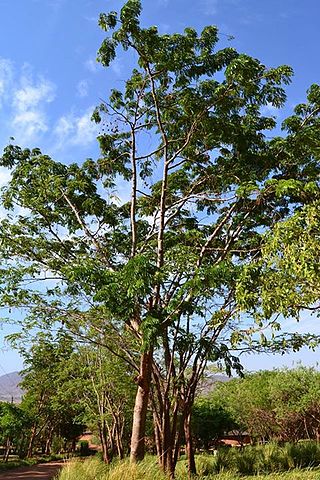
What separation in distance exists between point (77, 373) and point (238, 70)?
18123mm

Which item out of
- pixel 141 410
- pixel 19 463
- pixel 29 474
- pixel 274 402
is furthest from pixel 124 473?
pixel 274 402

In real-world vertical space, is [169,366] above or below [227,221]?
below

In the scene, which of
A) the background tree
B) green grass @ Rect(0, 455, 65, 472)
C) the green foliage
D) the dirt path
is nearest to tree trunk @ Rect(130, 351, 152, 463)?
the background tree

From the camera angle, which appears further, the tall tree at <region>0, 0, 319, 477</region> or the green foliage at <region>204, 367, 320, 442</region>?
the green foliage at <region>204, 367, 320, 442</region>

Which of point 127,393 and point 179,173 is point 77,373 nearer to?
point 127,393

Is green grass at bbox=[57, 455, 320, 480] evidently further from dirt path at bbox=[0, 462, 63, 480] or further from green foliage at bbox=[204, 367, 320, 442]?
green foliage at bbox=[204, 367, 320, 442]

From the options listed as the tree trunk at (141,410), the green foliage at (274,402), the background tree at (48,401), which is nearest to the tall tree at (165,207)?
the tree trunk at (141,410)

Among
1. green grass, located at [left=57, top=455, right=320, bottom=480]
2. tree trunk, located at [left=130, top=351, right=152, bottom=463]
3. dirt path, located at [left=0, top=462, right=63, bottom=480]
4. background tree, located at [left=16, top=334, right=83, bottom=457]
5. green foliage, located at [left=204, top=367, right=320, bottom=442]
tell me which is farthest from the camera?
green foliage, located at [left=204, top=367, right=320, bottom=442]

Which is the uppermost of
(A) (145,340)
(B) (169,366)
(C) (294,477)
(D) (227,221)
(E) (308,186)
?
(D) (227,221)

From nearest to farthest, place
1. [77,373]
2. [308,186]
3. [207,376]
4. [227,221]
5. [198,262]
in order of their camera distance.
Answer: [308,186]
[198,262]
[227,221]
[207,376]
[77,373]

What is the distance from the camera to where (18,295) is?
10492 mm

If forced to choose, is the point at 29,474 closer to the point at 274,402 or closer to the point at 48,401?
the point at 48,401

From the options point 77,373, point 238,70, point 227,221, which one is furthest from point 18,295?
point 77,373

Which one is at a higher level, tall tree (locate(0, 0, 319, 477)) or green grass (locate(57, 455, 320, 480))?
tall tree (locate(0, 0, 319, 477))
